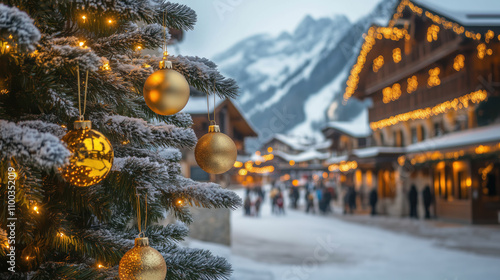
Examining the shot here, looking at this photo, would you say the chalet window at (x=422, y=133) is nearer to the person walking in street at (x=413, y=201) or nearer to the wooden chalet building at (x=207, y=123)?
the person walking in street at (x=413, y=201)

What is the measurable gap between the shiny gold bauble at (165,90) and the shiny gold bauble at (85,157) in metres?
0.30

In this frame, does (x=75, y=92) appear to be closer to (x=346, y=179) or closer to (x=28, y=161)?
(x=28, y=161)

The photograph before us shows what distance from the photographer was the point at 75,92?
67.6 inches

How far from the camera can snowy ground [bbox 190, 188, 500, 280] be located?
9946mm

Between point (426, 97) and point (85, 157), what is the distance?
1048 inches

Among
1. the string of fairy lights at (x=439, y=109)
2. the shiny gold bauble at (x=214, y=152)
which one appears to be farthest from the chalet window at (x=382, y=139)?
the shiny gold bauble at (x=214, y=152)

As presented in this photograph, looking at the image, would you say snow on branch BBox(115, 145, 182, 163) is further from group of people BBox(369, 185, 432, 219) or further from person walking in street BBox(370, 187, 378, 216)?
person walking in street BBox(370, 187, 378, 216)

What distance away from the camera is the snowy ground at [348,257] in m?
9.95

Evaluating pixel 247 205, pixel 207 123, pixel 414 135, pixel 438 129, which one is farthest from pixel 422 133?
pixel 207 123

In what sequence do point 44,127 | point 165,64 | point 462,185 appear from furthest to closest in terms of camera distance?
point 462,185, point 165,64, point 44,127

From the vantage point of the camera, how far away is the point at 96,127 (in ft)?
6.09

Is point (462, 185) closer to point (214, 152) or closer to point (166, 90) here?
point (214, 152)

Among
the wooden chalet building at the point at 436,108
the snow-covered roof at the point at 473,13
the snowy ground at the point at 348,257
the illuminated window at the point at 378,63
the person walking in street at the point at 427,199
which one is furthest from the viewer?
the illuminated window at the point at 378,63

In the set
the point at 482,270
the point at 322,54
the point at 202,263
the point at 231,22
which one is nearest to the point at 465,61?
the point at 482,270
